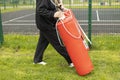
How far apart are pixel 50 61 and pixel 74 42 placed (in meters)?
1.30

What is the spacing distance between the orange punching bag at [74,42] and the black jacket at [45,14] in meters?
0.28

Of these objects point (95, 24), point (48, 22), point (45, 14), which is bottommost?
point (95, 24)

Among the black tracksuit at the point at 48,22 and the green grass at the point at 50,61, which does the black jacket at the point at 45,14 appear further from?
the green grass at the point at 50,61

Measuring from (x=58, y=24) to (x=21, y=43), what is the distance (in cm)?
287

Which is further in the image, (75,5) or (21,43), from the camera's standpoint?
(75,5)

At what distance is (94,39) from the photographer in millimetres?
8141

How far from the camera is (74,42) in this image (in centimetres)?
551

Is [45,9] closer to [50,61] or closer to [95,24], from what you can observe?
[50,61]

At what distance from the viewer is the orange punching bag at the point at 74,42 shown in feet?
17.8

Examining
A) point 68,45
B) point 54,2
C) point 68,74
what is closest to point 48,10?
point 54,2

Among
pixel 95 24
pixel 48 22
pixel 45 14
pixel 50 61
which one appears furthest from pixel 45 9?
pixel 95 24

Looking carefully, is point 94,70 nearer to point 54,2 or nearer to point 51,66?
point 51,66

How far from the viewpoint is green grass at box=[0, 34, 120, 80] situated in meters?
5.60

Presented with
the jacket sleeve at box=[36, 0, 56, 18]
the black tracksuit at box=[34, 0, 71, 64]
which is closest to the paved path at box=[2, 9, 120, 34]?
the black tracksuit at box=[34, 0, 71, 64]
